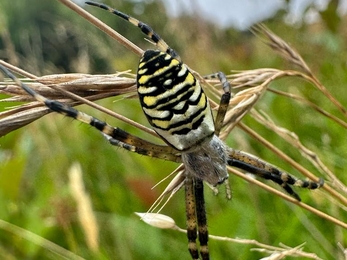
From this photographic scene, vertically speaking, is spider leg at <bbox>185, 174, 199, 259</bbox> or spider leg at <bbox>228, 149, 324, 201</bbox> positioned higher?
spider leg at <bbox>228, 149, 324, 201</bbox>

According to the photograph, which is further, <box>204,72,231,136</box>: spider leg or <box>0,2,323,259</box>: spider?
<box>204,72,231,136</box>: spider leg

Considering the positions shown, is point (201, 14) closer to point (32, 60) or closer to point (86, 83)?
point (32, 60)

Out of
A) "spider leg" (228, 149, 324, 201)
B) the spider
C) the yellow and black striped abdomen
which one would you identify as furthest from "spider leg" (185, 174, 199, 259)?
the yellow and black striped abdomen

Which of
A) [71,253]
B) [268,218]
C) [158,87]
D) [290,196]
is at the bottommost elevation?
[71,253]

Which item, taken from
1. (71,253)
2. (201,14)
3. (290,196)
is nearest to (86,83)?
(290,196)

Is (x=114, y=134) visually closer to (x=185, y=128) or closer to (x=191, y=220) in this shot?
(x=185, y=128)

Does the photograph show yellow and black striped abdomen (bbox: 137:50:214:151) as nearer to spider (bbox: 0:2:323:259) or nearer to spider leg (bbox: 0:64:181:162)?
spider (bbox: 0:2:323:259)

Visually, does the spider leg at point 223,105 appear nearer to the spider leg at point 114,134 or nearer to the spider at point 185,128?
the spider at point 185,128
